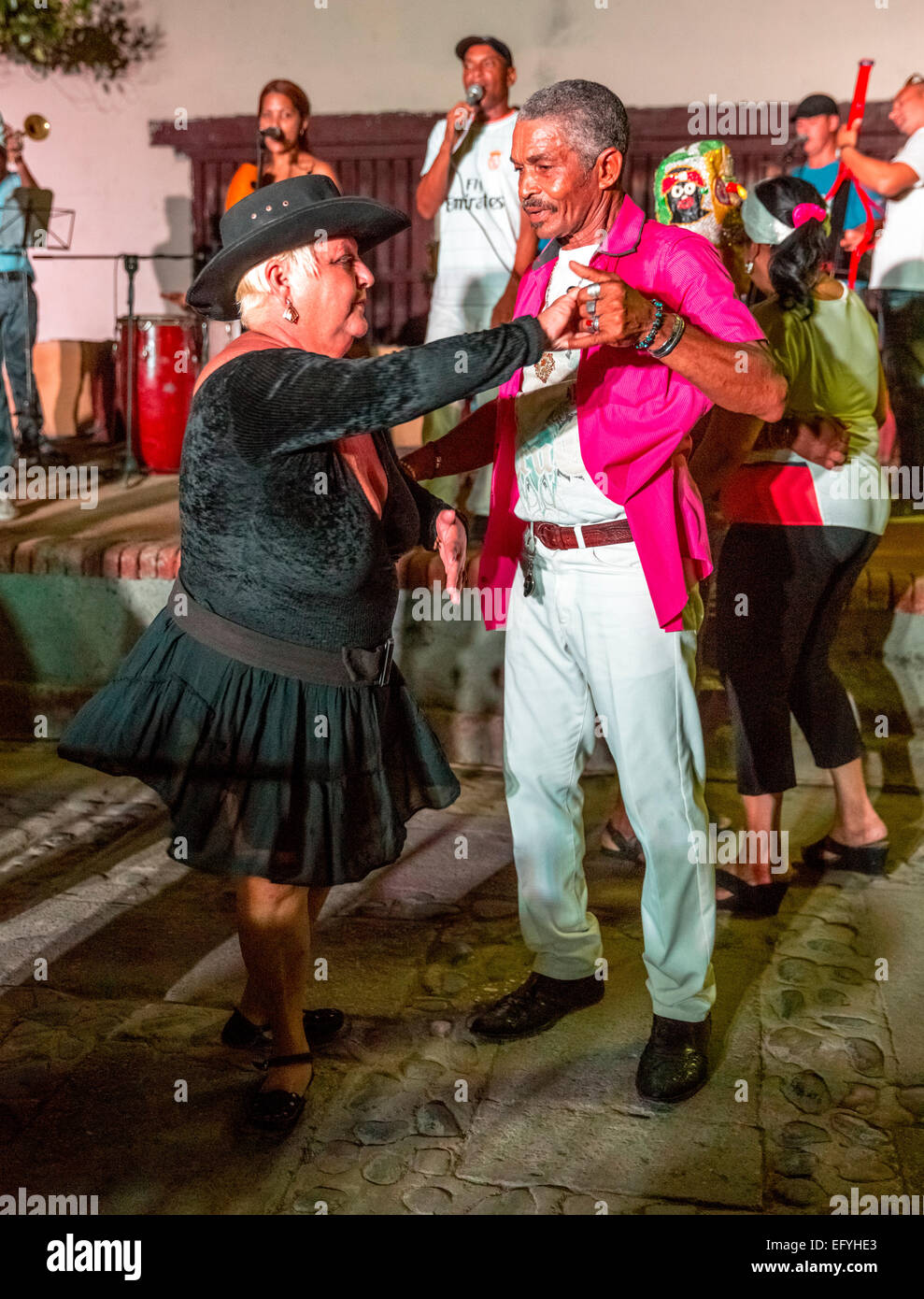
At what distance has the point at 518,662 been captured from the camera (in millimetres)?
2883

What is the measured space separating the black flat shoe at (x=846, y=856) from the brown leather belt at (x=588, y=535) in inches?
65.0

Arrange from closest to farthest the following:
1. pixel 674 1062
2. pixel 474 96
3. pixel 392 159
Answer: pixel 674 1062 < pixel 474 96 < pixel 392 159

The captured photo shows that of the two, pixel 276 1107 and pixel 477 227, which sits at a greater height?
pixel 477 227

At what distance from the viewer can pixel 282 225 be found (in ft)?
7.63

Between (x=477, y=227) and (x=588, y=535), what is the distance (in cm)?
305

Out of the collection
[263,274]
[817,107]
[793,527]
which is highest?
[817,107]

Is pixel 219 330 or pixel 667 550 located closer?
pixel 667 550

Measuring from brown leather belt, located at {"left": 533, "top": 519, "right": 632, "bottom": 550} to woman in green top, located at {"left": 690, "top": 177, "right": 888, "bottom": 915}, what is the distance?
648 millimetres

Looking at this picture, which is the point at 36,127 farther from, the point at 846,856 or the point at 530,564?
the point at 846,856

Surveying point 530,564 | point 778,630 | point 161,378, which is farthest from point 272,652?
point 161,378
